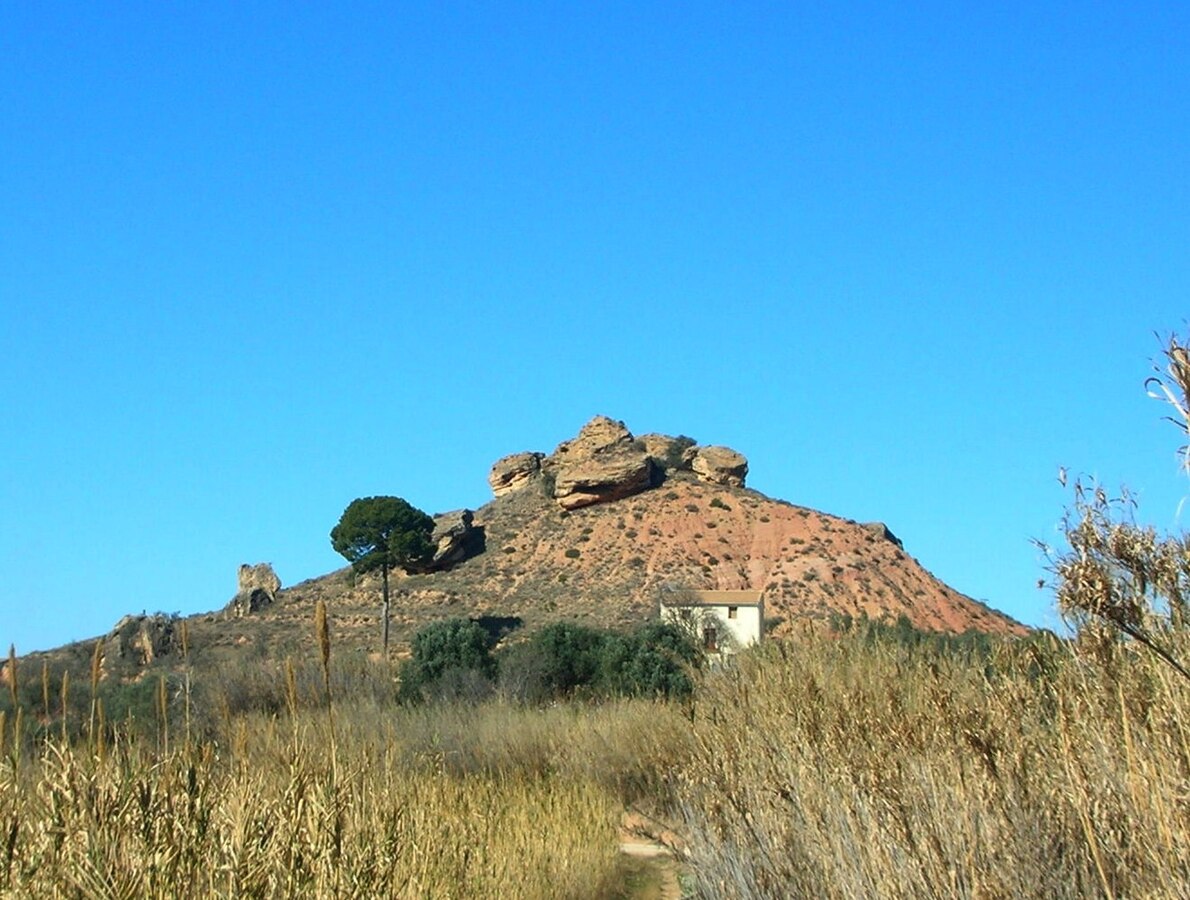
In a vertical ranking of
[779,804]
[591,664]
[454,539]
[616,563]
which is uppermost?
[454,539]

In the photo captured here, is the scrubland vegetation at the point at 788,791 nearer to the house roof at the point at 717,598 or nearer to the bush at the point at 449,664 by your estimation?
the bush at the point at 449,664

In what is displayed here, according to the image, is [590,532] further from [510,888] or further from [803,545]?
[510,888]

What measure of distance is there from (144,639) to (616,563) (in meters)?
24.3

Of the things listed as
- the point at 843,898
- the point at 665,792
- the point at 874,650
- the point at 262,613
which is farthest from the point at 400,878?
the point at 262,613

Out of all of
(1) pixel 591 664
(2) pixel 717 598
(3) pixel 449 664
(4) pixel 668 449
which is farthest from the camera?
(4) pixel 668 449

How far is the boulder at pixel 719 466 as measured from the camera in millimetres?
77188

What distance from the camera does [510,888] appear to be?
954 centimetres

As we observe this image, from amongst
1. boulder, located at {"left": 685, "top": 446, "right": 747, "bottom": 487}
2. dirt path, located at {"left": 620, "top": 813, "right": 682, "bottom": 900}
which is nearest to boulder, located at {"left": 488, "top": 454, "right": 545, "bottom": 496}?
boulder, located at {"left": 685, "top": 446, "right": 747, "bottom": 487}

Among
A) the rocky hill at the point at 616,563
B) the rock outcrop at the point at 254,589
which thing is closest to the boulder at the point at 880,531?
the rocky hill at the point at 616,563

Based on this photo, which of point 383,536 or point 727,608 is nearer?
point 727,608

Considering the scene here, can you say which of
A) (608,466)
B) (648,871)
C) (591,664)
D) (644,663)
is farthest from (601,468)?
(648,871)

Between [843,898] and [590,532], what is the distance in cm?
6237

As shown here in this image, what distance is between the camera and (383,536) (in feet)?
208

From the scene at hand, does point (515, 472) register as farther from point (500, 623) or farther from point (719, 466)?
point (500, 623)
